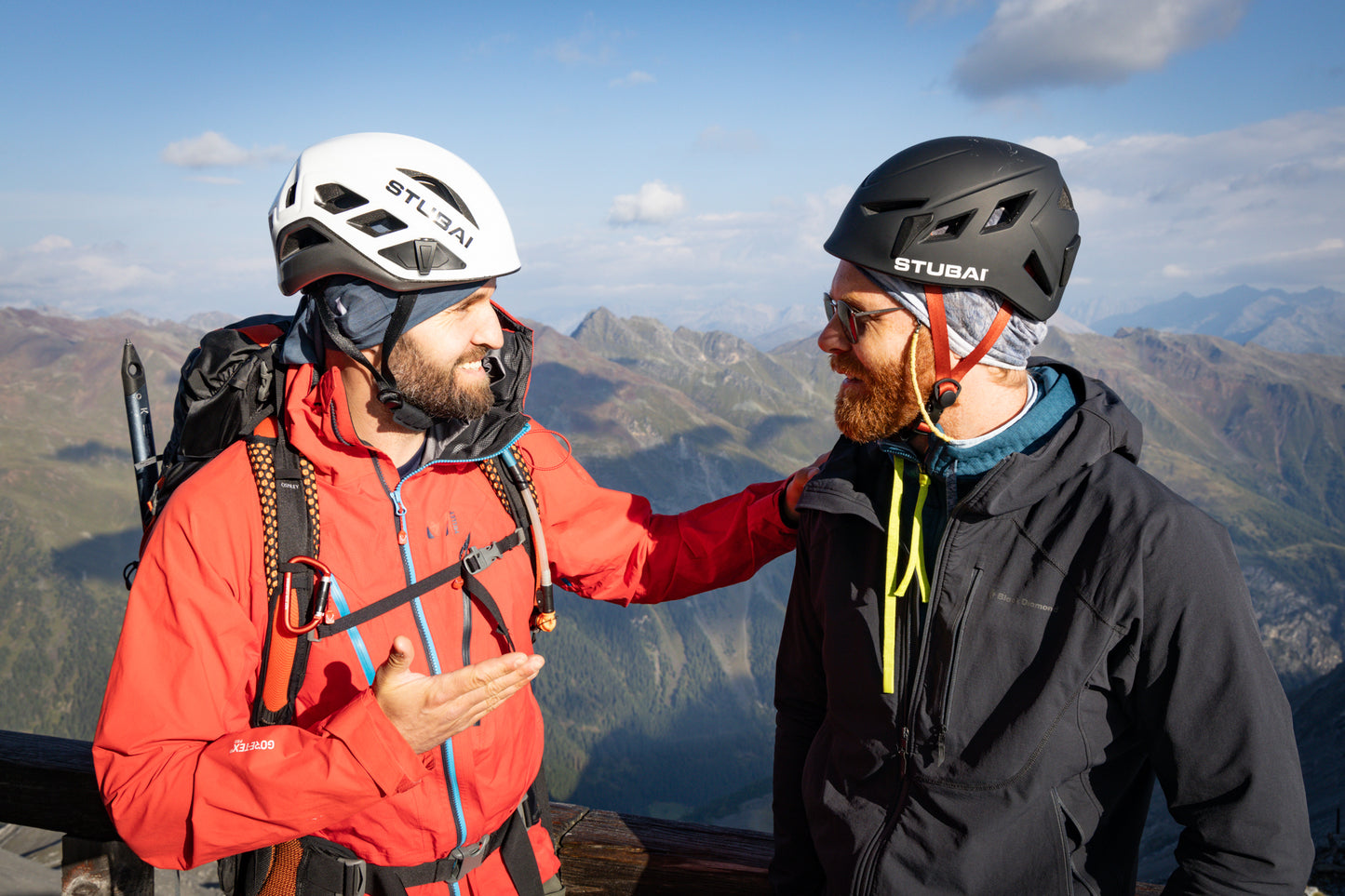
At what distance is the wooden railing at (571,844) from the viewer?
4293mm

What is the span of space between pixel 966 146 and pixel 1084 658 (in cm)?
254

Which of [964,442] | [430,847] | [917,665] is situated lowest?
[430,847]

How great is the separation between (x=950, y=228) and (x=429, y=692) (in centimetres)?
331

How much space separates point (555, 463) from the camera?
15.4ft

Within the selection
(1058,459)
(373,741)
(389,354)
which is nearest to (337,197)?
(389,354)

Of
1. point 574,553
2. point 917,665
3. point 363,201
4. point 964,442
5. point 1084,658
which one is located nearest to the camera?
point 1084,658

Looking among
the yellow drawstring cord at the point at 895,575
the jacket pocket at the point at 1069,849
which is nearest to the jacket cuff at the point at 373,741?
the yellow drawstring cord at the point at 895,575

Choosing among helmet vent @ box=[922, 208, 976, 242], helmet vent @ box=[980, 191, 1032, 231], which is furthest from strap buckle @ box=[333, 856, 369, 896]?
helmet vent @ box=[980, 191, 1032, 231]

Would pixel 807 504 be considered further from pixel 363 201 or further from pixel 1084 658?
pixel 363 201

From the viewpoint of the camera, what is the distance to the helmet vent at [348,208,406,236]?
4176 mm

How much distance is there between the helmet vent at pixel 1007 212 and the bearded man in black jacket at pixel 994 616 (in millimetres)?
14

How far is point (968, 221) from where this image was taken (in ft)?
12.4

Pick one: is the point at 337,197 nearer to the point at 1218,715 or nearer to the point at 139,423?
the point at 139,423

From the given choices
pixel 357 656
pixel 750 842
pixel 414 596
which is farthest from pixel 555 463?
pixel 750 842
